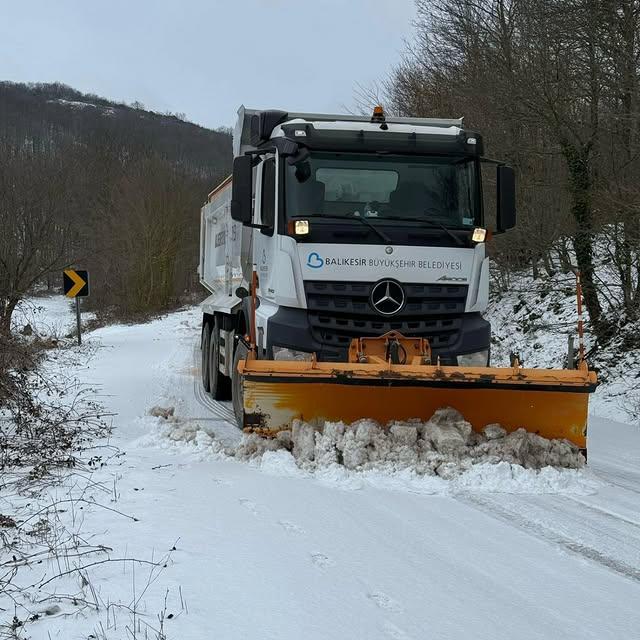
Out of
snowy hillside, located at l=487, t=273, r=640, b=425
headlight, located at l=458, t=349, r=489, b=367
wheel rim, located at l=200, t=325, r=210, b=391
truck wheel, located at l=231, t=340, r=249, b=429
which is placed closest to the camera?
headlight, located at l=458, t=349, r=489, b=367

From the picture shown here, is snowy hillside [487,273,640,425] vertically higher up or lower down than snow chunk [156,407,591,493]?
higher up

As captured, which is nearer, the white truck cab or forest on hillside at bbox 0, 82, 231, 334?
the white truck cab

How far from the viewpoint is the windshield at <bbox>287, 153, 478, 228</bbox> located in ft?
21.8

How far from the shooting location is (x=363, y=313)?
654cm

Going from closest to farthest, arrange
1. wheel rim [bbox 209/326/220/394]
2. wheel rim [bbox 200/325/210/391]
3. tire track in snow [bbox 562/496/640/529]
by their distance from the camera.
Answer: tire track in snow [bbox 562/496/640/529], wheel rim [bbox 209/326/220/394], wheel rim [bbox 200/325/210/391]

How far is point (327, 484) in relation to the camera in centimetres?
539

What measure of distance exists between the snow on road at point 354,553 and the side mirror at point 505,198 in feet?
7.50

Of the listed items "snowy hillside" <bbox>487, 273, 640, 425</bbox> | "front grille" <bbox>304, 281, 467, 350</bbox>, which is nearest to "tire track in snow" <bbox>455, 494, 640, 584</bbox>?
"front grille" <bbox>304, 281, 467, 350</bbox>

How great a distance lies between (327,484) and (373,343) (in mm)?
1520

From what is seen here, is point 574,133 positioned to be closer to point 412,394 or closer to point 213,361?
point 213,361

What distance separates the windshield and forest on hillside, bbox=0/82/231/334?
3.59 m

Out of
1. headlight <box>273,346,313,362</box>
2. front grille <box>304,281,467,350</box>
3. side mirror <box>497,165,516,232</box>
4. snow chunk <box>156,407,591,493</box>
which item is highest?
side mirror <box>497,165,516,232</box>

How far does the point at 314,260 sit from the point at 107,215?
36129mm

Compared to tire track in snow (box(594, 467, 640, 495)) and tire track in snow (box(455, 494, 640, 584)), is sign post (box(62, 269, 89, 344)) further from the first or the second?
tire track in snow (box(455, 494, 640, 584))
